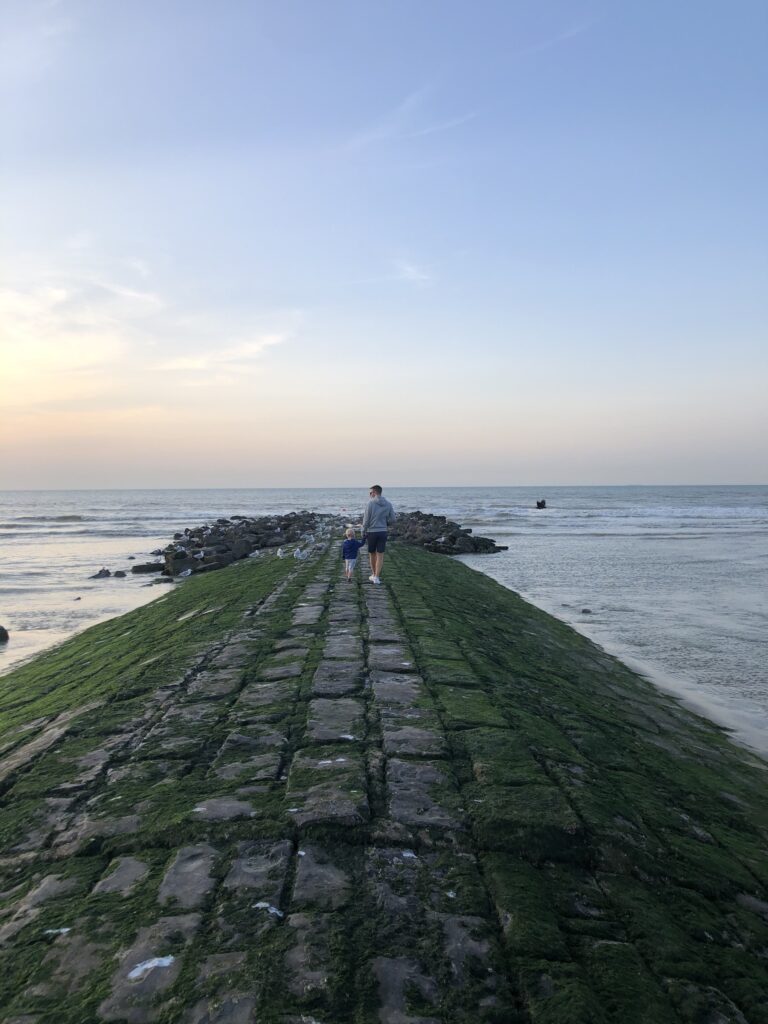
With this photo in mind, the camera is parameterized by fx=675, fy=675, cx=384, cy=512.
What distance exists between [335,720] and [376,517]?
7623 millimetres

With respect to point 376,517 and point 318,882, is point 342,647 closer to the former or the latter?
point 318,882

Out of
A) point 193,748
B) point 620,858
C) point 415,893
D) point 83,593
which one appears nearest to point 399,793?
point 415,893

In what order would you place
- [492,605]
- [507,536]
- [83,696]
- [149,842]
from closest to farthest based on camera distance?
[149,842]
[83,696]
[492,605]
[507,536]

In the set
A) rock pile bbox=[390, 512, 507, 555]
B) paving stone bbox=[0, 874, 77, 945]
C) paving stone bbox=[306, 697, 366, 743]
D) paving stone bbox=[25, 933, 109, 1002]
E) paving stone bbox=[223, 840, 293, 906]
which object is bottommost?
rock pile bbox=[390, 512, 507, 555]

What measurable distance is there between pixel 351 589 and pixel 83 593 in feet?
30.8

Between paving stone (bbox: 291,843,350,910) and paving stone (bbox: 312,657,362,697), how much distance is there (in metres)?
2.40

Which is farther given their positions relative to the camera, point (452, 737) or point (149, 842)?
point (452, 737)

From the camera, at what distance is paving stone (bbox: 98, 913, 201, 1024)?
2283 mm

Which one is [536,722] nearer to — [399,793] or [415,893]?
[399,793]

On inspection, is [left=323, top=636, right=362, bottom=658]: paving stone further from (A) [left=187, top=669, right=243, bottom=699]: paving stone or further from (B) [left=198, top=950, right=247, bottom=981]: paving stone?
(B) [left=198, top=950, right=247, bottom=981]: paving stone

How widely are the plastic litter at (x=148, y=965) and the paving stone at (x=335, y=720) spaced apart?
212 centimetres

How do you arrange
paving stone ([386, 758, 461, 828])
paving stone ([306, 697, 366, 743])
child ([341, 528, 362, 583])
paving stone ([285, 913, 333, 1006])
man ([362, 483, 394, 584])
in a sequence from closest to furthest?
paving stone ([285, 913, 333, 1006]) < paving stone ([386, 758, 461, 828]) < paving stone ([306, 697, 366, 743]) < man ([362, 483, 394, 584]) < child ([341, 528, 362, 583])

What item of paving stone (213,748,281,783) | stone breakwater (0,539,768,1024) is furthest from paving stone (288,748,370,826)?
paving stone (213,748,281,783)

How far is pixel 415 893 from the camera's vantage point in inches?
115
